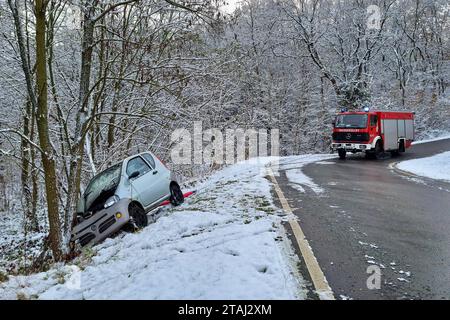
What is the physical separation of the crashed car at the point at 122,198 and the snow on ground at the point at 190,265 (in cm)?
51

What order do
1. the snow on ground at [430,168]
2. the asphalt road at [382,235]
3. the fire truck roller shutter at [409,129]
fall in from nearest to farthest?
the asphalt road at [382,235] → the snow on ground at [430,168] → the fire truck roller shutter at [409,129]

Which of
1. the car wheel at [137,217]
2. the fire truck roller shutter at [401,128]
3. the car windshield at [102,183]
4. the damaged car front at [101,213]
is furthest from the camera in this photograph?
the fire truck roller shutter at [401,128]

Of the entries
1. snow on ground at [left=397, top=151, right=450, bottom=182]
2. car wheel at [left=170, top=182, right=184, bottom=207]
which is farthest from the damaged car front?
snow on ground at [left=397, top=151, right=450, bottom=182]

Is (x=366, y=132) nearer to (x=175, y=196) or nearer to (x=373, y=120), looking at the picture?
(x=373, y=120)

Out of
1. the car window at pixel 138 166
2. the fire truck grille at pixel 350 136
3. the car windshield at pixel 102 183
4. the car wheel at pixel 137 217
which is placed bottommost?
the car wheel at pixel 137 217

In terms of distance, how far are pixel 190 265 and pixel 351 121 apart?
663 inches

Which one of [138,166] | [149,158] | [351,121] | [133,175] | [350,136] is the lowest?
[133,175]

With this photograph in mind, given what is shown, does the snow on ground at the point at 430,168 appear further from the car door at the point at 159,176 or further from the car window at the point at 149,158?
the car window at the point at 149,158

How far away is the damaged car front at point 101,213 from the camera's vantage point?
7.98 meters

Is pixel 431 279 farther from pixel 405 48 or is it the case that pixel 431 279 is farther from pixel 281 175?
pixel 405 48

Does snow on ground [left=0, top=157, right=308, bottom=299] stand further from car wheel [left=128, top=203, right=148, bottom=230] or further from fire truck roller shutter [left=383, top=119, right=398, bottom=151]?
fire truck roller shutter [left=383, top=119, right=398, bottom=151]

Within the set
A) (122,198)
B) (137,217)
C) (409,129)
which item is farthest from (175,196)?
(409,129)

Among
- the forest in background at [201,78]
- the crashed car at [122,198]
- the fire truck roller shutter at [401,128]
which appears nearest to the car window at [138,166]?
the crashed car at [122,198]

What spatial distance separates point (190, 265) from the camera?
4.82 m
